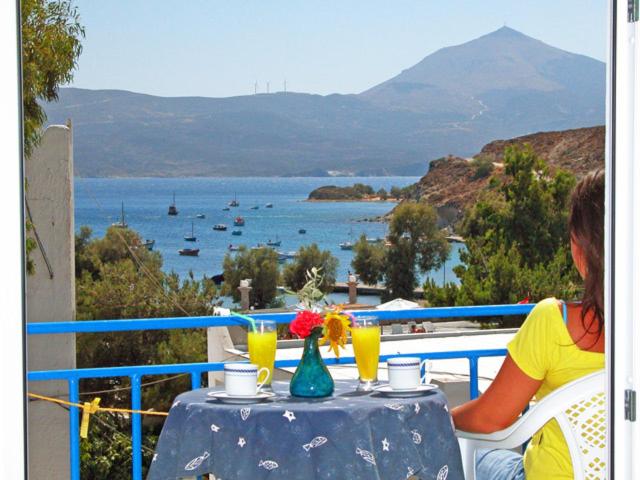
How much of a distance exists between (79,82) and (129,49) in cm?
268

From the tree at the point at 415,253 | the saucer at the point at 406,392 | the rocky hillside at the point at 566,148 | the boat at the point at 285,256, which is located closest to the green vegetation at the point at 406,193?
the tree at the point at 415,253

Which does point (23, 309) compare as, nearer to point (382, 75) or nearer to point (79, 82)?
point (79, 82)

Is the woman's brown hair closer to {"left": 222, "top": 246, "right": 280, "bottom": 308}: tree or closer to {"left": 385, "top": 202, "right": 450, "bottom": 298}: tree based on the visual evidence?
{"left": 222, "top": 246, "right": 280, "bottom": 308}: tree

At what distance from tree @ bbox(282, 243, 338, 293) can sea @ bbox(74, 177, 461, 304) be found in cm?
63

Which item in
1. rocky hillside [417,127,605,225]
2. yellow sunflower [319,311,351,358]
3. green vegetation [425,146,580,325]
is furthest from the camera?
rocky hillside [417,127,605,225]

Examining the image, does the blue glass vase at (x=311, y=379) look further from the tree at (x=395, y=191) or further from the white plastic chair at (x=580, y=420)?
the tree at (x=395, y=191)

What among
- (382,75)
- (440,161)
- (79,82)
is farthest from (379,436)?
(382,75)

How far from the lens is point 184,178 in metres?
36.8

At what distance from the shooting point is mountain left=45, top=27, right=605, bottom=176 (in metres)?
35.4

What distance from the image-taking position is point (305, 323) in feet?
5.30

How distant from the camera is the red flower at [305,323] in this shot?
161 cm

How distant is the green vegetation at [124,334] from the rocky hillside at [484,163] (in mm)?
9581

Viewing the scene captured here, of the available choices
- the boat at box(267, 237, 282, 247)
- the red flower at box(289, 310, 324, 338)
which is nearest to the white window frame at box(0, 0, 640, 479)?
the red flower at box(289, 310, 324, 338)
